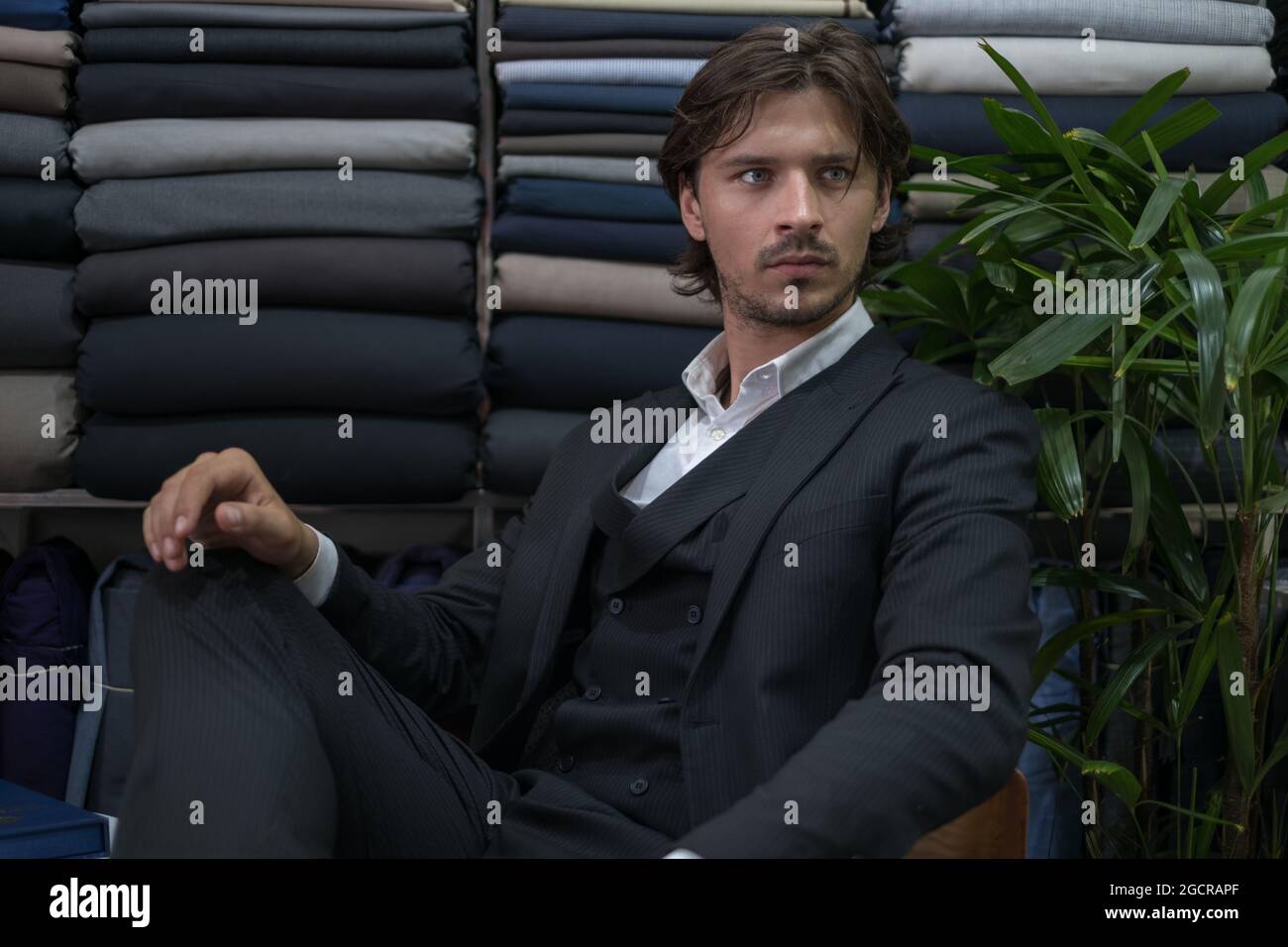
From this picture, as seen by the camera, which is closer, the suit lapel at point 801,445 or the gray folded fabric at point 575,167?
the suit lapel at point 801,445

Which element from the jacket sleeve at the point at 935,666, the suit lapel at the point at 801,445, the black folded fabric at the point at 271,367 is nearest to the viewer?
the jacket sleeve at the point at 935,666

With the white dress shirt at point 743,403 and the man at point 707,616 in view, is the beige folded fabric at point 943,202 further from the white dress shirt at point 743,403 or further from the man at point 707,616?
the white dress shirt at point 743,403

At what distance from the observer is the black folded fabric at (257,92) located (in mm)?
1601

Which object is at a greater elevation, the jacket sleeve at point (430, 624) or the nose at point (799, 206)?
the nose at point (799, 206)

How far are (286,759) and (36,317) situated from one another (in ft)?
3.61

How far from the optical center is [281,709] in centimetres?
80

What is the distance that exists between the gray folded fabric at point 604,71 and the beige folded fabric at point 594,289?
0.25 meters

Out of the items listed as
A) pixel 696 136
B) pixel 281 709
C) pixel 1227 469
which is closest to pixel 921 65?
pixel 696 136

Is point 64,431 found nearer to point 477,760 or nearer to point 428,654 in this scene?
point 428,654

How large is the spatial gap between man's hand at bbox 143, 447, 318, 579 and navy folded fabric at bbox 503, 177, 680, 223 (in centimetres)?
A: 78

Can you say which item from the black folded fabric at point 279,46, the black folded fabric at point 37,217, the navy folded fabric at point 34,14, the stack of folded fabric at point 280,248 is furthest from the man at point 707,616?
the navy folded fabric at point 34,14

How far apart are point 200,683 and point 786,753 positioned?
1.43 feet

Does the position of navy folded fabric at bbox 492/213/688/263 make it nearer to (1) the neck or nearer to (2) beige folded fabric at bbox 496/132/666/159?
(2) beige folded fabric at bbox 496/132/666/159

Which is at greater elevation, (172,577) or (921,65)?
(921,65)
